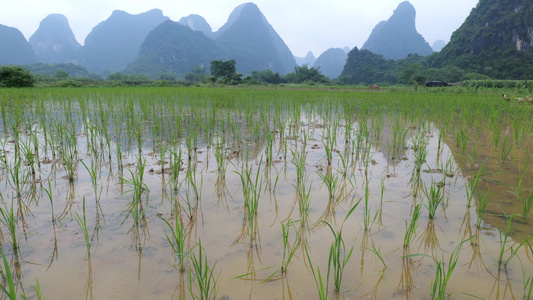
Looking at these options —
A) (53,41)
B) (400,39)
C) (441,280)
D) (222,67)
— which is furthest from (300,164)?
(53,41)

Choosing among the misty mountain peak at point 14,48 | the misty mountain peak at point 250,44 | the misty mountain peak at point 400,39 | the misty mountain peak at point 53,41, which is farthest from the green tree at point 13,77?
the misty mountain peak at point 53,41

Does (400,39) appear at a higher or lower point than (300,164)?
higher

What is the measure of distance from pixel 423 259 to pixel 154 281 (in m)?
1.21

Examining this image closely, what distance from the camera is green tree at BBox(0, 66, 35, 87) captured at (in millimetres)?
15859

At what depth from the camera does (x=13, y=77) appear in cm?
1594

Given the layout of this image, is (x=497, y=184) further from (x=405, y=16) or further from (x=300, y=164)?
(x=405, y=16)

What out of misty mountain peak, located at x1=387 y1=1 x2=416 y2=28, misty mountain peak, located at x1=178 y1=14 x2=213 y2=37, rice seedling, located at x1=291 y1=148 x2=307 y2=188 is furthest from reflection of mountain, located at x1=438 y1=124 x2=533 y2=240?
misty mountain peak, located at x1=178 y1=14 x2=213 y2=37

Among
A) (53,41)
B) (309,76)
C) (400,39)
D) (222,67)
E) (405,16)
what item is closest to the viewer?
(222,67)

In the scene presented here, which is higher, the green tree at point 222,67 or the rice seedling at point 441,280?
the green tree at point 222,67

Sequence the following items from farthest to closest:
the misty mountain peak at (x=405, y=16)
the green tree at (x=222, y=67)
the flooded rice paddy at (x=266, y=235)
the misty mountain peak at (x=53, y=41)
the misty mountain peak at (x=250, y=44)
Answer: the misty mountain peak at (x=405, y=16) < the misty mountain peak at (x=53, y=41) < the misty mountain peak at (x=250, y=44) < the green tree at (x=222, y=67) < the flooded rice paddy at (x=266, y=235)

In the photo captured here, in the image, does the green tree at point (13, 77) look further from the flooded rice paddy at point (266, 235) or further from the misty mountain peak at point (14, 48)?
the misty mountain peak at point (14, 48)

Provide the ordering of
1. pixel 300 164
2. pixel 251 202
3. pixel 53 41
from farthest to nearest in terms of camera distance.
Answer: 1. pixel 53 41
2. pixel 300 164
3. pixel 251 202

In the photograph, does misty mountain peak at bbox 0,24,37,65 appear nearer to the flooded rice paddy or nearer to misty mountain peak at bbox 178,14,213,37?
misty mountain peak at bbox 178,14,213,37

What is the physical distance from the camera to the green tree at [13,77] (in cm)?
1586
